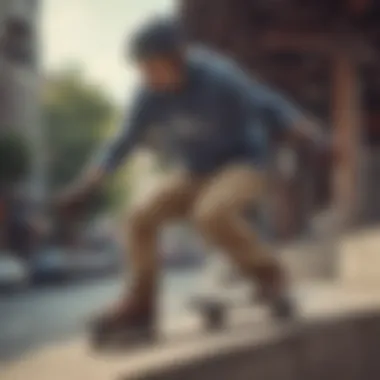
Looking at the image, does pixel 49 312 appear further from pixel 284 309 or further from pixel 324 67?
pixel 324 67

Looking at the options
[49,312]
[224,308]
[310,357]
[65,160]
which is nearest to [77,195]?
[65,160]

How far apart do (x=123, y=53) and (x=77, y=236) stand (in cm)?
23

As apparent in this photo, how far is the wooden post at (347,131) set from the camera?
1.22m

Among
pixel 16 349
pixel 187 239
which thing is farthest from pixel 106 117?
pixel 16 349

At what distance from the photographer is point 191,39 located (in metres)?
1.08

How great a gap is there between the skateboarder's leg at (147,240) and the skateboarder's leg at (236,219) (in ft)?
0.09

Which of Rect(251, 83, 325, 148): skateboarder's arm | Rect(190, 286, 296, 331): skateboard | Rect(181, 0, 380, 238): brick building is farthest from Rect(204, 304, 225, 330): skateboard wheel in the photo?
Rect(251, 83, 325, 148): skateboarder's arm

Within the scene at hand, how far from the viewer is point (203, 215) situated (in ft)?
3.51

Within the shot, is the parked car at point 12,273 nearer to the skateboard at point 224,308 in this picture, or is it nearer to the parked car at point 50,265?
the parked car at point 50,265

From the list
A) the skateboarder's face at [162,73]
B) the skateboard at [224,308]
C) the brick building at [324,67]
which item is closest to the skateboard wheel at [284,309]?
the skateboard at [224,308]

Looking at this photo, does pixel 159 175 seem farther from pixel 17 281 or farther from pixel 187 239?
pixel 17 281

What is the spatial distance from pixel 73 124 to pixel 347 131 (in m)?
0.41

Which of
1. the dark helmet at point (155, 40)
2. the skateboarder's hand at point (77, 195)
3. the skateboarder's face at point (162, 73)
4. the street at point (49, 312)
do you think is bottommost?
the street at point (49, 312)

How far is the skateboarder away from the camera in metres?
1.05
